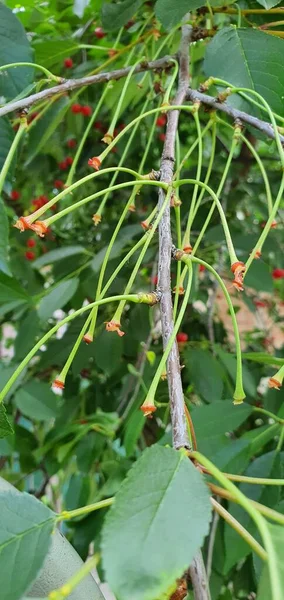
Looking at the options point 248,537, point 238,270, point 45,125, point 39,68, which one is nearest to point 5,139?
point 39,68

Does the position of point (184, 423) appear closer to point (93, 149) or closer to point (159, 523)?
point (159, 523)

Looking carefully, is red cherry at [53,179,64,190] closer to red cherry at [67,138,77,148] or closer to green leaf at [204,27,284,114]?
red cherry at [67,138,77,148]

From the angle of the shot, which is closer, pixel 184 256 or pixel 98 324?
pixel 184 256

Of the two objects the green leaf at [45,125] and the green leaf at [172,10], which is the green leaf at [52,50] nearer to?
the green leaf at [45,125]

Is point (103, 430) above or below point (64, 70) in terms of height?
below

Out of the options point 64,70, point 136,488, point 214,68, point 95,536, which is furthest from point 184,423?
point 64,70

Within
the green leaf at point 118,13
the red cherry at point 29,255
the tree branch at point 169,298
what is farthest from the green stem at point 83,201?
the red cherry at point 29,255
